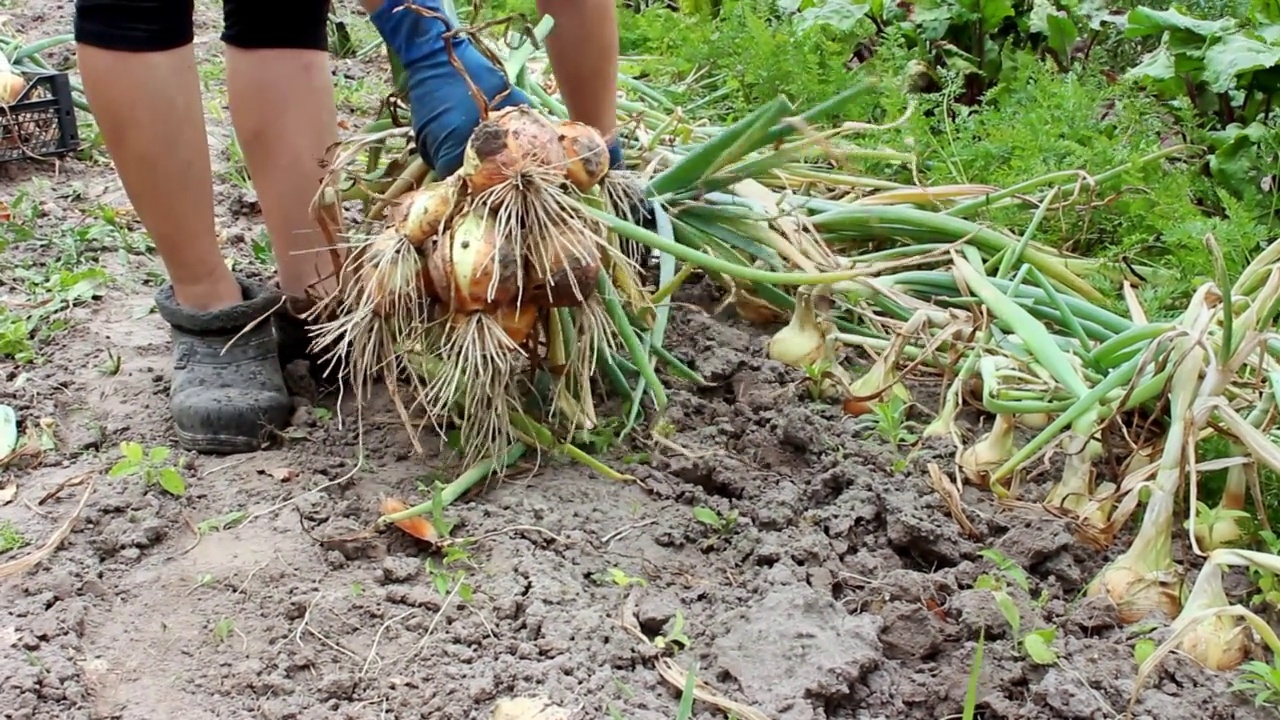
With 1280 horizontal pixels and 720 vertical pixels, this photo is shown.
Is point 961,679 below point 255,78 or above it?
below

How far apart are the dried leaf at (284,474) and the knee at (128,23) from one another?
2.03 ft

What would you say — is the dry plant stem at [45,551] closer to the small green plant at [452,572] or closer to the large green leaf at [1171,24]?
the small green plant at [452,572]

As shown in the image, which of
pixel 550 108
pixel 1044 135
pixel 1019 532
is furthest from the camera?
pixel 1044 135

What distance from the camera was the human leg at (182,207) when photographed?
1.52 metres

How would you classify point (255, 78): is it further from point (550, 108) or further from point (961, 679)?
point (961, 679)

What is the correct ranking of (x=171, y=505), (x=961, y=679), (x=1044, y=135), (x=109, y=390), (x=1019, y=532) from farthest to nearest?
(x=1044, y=135), (x=109, y=390), (x=171, y=505), (x=1019, y=532), (x=961, y=679)

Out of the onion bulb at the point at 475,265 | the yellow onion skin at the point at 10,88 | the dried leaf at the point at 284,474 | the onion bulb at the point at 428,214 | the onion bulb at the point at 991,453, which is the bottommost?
the dried leaf at the point at 284,474

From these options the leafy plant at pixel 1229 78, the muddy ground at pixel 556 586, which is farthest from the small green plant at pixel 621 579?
the leafy plant at pixel 1229 78

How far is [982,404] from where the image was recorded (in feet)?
5.50

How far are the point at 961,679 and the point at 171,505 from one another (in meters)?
1.05

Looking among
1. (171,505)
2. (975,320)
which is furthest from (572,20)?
(171,505)

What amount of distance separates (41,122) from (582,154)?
6.59 ft

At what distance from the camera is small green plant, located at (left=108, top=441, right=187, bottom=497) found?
60.1 inches

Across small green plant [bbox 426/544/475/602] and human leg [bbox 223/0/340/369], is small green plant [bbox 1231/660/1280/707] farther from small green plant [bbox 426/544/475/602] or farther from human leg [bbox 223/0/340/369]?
human leg [bbox 223/0/340/369]
